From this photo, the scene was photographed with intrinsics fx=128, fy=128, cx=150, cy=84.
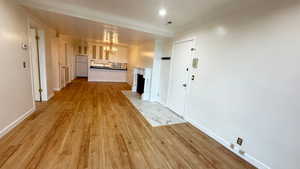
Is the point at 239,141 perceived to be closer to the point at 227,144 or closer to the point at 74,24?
the point at 227,144

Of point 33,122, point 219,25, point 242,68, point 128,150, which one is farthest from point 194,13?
point 33,122

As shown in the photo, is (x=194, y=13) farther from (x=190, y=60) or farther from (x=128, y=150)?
(x=128, y=150)

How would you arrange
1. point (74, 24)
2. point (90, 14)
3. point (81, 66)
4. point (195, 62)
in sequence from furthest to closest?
point (81, 66)
point (74, 24)
point (195, 62)
point (90, 14)

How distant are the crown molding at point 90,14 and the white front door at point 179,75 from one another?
88 centimetres

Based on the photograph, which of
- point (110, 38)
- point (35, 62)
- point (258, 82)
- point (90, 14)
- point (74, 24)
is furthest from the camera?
point (110, 38)

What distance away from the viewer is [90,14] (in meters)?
2.97

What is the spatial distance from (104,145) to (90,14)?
112 inches

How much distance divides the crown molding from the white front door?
88 centimetres

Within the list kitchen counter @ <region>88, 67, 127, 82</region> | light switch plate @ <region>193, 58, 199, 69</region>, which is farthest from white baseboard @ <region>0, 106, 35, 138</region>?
kitchen counter @ <region>88, 67, 127, 82</region>

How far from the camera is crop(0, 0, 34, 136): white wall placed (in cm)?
209

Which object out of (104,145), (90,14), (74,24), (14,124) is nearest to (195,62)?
(104,145)

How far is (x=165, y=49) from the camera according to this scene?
453cm

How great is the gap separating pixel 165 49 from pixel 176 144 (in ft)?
10.6

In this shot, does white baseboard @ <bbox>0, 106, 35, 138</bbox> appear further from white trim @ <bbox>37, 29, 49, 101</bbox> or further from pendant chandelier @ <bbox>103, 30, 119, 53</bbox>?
pendant chandelier @ <bbox>103, 30, 119, 53</bbox>
